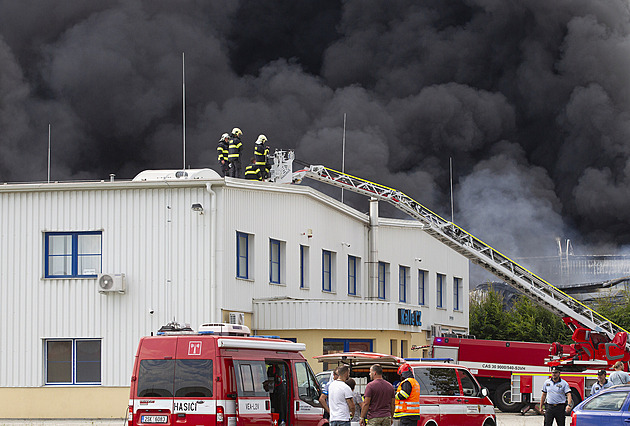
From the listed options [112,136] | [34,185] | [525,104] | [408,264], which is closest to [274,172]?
[408,264]

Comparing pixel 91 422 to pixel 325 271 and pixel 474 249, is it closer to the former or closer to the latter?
pixel 325 271

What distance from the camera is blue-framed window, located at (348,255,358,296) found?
36219 mm

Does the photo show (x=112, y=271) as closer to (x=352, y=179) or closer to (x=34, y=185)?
(x=34, y=185)

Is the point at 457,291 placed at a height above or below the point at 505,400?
above

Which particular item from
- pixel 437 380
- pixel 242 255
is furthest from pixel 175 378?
pixel 242 255

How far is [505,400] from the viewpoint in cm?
3184

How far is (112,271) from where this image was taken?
89.3 ft

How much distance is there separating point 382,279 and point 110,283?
15233 millimetres

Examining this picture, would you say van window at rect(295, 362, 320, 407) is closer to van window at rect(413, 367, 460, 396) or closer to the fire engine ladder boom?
van window at rect(413, 367, 460, 396)

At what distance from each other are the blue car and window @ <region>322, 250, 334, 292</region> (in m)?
17.1

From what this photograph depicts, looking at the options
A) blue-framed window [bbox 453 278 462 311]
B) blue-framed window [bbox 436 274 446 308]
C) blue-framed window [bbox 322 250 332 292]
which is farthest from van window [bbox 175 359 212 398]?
blue-framed window [bbox 453 278 462 311]

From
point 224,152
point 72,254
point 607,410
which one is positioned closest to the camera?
point 607,410

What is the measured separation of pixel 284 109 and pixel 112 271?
6074 centimetres

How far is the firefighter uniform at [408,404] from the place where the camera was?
54.1 feet
